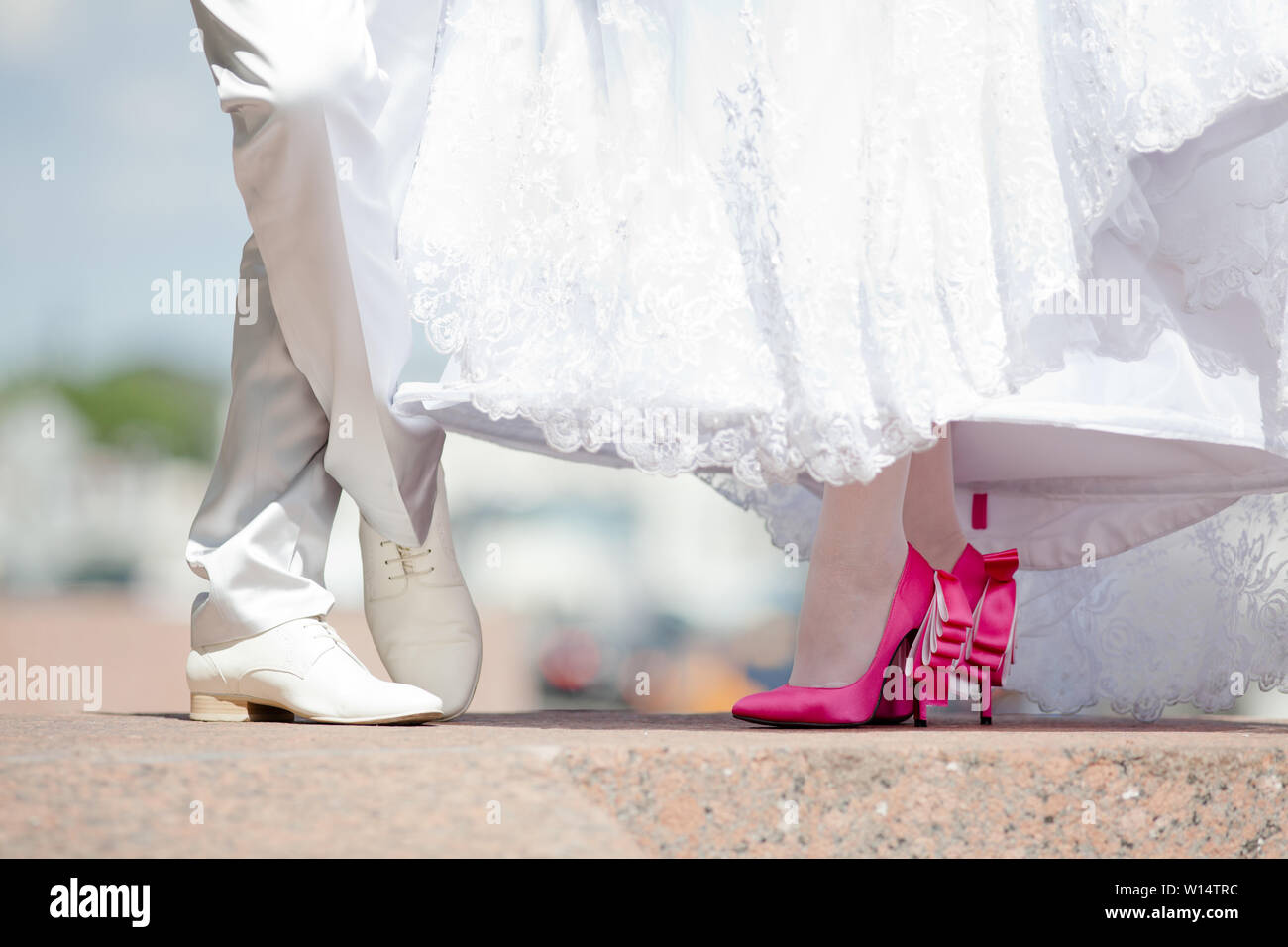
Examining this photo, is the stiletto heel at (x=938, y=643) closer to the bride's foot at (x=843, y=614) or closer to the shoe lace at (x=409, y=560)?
the bride's foot at (x=843, y=614)

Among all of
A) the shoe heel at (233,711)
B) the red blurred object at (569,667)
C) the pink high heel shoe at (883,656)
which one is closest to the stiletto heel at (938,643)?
the pink high heel shoe at (883,656)

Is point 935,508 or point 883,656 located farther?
point 935,508

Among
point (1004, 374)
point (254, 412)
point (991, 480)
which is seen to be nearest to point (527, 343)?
point (254, 412)

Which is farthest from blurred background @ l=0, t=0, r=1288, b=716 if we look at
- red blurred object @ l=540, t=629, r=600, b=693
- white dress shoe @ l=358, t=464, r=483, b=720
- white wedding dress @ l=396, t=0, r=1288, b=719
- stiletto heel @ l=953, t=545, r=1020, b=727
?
white wedding dress @ l=396, t=0, r=1288, b=719

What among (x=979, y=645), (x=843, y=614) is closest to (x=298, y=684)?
(x=843, y=614)

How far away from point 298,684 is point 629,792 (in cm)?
Result: 36

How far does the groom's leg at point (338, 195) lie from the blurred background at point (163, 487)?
0.41m

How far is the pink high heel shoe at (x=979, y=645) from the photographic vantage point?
1044 mm

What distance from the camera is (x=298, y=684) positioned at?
0.92 m

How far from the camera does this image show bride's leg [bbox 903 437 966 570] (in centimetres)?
115

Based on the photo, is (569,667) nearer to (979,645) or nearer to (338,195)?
(979,645)

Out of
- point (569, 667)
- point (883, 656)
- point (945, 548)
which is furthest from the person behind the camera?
point (569, 667)

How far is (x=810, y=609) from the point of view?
103cm

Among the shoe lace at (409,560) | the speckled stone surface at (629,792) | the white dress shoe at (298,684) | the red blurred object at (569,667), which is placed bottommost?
the red blurred object at (569,667)
